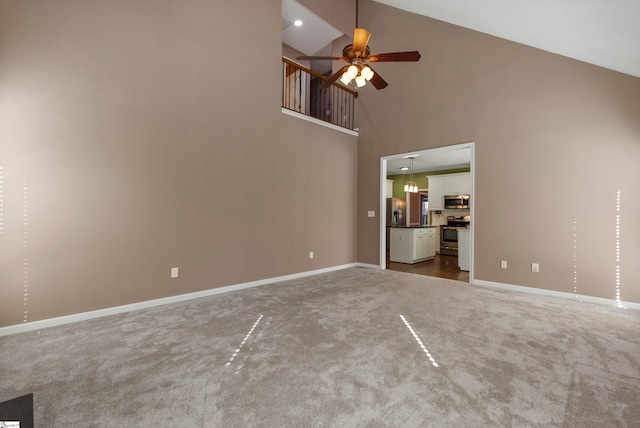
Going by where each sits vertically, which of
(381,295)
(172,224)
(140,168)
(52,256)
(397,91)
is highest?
(397,91)

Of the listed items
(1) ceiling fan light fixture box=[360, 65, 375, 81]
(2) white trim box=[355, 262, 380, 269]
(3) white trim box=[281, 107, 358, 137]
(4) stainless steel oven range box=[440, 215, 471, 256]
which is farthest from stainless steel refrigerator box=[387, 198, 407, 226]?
(1) ceiling fan light fixture box=[360, 65, 375, 81]

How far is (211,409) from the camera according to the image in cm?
149

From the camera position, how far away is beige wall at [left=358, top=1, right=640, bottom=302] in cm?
337

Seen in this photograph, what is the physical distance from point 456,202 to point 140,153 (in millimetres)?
7623

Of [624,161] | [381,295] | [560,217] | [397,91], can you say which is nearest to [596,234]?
[560,217]

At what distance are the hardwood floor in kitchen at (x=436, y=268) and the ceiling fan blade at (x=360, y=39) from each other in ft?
13.2

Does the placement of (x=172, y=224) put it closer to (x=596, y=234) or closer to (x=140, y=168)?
(x=140, y=168)

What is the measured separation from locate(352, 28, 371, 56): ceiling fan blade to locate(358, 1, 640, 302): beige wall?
2381 millimetres

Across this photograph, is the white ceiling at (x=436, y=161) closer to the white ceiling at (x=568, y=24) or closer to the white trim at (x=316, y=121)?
the white trim at (x=316, y=121)

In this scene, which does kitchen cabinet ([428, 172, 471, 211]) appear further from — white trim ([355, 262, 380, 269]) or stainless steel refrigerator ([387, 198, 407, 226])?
white trim ([355, 262, 380, 269])

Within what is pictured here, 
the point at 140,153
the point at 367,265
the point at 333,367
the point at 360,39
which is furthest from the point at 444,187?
the point at 140,153

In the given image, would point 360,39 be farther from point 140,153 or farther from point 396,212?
point 396,212

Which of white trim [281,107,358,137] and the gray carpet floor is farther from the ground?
white trim [281,107,358,137]

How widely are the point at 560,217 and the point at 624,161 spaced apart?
914 millimetres
